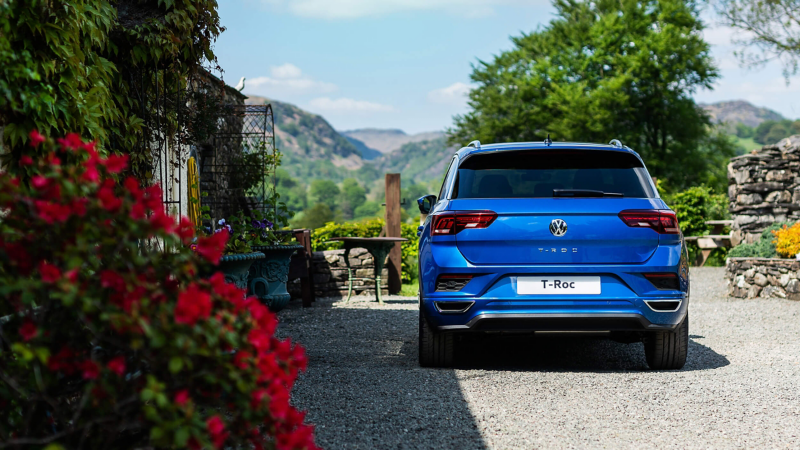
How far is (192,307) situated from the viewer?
1854 millimetres

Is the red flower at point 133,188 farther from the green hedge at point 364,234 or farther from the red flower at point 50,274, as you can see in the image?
the green hedge at point 364,234

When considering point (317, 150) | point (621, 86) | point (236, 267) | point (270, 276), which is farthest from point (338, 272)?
point (317, 150)

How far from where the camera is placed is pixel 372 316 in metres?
9.27

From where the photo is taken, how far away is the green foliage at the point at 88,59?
3.40 meters

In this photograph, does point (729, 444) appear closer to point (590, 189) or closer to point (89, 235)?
point (590, 189)

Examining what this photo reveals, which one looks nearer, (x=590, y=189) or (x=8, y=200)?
(x=8, y=200)

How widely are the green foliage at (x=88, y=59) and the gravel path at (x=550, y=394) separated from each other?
2078 mm

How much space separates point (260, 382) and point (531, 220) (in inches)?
132

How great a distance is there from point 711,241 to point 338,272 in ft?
34.0

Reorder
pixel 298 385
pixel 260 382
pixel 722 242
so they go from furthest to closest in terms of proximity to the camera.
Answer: pixel 722 242, pixel 298 385, pixel 260 382

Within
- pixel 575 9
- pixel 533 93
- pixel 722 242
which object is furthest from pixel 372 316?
pixel 575 9

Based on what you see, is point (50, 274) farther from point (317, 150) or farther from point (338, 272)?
point (317, 150)

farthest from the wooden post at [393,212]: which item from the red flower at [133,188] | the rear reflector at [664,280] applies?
the red flower at [133,188]

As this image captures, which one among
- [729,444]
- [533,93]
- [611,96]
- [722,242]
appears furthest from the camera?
[533,93]
